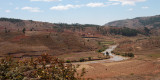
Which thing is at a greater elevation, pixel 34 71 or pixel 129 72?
pixel 34 71

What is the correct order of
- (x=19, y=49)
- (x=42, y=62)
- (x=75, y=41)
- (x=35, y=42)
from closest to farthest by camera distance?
1. (x=42, y=62)
2. (x=19, y=49)
3. (x=35, y=42)
4. (x=75, y=41)

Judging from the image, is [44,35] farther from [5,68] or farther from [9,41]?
[5,68]

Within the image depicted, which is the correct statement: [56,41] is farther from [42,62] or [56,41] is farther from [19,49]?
[42,62]

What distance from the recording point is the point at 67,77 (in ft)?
30.9

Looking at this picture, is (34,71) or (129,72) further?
(129,72)

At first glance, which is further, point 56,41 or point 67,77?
point 56,41

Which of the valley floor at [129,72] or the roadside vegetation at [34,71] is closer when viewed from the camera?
the roadside vegetation at [34,71]

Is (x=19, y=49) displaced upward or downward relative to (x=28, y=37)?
downward

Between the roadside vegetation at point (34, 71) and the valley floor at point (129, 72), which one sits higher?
the roadside vegetation at point (34, 71)

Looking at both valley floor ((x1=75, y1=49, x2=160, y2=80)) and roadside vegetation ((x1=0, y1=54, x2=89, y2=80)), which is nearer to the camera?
roadside vegetation ((x1=0, y1=54, x2=89, y2=80))

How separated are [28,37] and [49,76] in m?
83.6

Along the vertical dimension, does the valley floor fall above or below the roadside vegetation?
below

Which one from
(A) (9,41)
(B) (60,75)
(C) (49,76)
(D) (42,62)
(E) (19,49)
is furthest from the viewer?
(A) (9,41)

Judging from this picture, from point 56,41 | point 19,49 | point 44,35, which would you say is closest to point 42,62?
point 19,49
